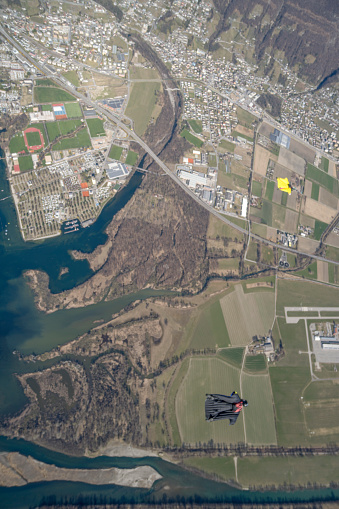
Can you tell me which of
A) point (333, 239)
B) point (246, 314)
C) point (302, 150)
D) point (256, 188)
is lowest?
point (246, 314)

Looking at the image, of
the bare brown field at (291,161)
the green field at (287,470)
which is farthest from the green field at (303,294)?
the bare brown field at (291,161)

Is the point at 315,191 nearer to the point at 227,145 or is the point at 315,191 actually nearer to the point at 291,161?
the point at 291,161

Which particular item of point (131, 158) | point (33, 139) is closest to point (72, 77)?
point (33, 139)

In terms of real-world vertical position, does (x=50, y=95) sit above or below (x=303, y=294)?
above

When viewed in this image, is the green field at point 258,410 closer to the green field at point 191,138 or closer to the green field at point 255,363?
the green field at point 255,363

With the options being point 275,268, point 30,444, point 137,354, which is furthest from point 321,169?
point 30,444

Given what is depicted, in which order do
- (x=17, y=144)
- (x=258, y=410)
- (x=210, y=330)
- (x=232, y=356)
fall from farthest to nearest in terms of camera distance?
(x=17, y=144) → (x=210, y=330) → (x=232, y=356) → (x=258, y=410)

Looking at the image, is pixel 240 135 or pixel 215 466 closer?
pixel 215 466
